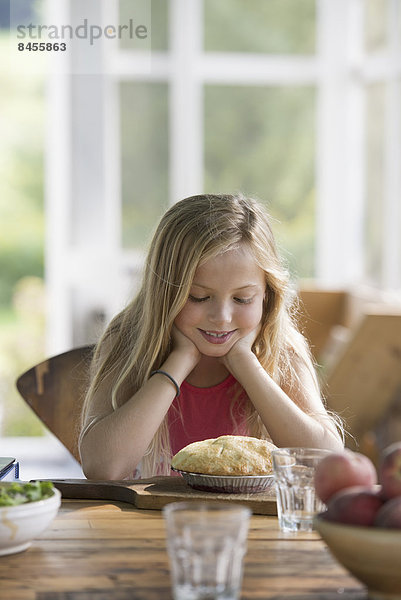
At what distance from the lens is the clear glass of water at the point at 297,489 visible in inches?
52.6

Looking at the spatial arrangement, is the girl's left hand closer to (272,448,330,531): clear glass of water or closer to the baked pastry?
the baked pastry

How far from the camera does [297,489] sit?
1338 mm

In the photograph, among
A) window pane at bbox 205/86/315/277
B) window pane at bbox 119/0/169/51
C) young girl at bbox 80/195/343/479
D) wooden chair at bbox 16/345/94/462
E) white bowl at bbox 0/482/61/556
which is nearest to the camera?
white bowl at bbox 0/482/61/556

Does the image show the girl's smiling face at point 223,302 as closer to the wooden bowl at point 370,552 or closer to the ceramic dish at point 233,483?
the ceramic dish at point 233,483

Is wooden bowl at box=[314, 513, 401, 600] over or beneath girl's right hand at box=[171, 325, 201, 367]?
beneath

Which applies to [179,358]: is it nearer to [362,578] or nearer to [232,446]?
[232,446]

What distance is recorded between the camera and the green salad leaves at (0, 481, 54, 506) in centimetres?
123

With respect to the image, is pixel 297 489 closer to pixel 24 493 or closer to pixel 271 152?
pixel 24 493

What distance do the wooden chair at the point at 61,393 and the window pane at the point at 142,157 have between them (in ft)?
11.1

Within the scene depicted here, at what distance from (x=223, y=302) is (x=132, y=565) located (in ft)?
2.67

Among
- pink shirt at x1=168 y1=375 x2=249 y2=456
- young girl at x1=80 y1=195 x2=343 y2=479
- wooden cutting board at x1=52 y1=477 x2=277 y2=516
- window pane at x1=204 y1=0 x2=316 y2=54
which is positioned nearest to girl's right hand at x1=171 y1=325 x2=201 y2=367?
young girl at x1=80 y1=195 x2=343 y2=479

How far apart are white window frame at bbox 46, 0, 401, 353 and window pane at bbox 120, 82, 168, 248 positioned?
0.05 m

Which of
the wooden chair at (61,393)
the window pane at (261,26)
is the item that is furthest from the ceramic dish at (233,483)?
the window pane at (261,26)

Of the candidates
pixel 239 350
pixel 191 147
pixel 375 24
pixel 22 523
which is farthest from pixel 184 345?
pixel 375 24
